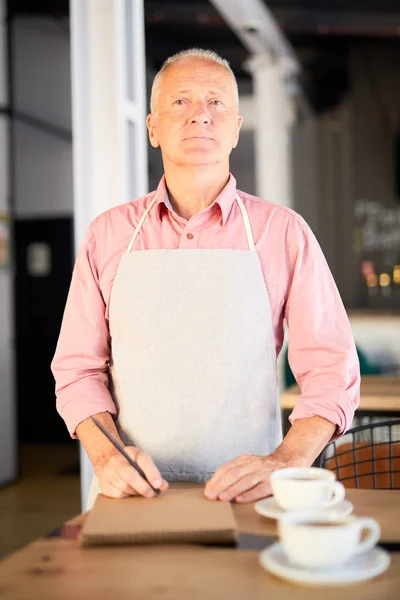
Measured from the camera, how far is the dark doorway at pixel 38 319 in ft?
26.0

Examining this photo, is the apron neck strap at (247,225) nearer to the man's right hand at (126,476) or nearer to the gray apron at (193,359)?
the gray apron at (193,359)

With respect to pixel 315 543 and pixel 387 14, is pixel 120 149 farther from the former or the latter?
pixel 387 14

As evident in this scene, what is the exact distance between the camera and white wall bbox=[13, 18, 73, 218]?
24.1ft

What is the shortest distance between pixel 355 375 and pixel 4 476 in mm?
4708

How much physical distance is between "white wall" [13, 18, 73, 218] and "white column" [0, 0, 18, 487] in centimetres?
128

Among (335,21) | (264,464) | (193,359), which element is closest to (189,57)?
(193,359)

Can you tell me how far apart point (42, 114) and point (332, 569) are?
6.82 meters

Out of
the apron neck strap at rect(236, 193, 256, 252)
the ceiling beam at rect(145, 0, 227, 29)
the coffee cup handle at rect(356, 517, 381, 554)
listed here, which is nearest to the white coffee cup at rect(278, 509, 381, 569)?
the coffee cup handle at rect(356, 517, 381, 554)

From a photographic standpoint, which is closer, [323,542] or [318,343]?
[323,542]

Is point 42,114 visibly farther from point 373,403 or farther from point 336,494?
point 336,494

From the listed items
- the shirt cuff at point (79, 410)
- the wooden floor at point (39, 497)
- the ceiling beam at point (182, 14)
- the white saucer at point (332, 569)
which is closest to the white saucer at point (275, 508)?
the white saucer at point (332, 569)

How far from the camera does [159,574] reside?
1.14 metres

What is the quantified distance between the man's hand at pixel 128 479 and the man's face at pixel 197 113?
0.73 m

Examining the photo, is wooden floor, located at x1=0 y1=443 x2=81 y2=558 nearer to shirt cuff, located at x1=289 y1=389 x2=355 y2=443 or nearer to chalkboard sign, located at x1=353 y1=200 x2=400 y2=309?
shirt cuff, located at x1=289 y1=389 x2=355 y2=443
